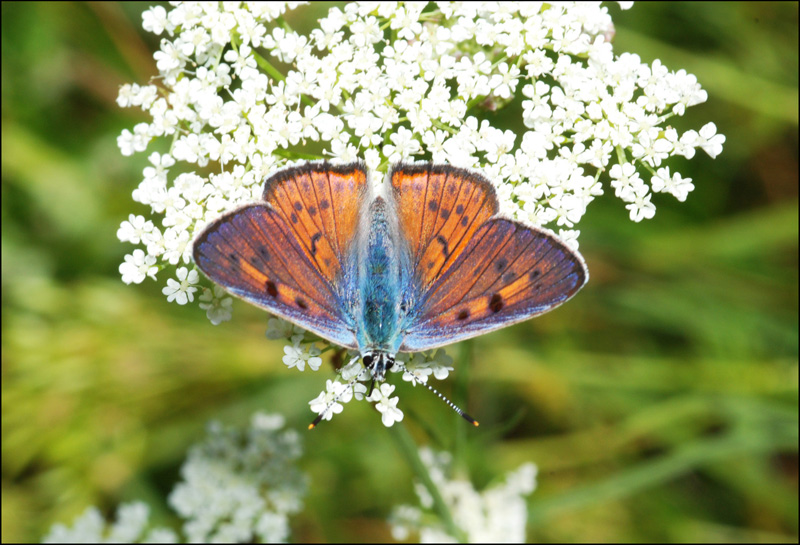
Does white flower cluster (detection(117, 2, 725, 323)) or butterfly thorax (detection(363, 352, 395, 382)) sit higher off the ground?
white flower cluster (detection(117, 2, 725, 323))

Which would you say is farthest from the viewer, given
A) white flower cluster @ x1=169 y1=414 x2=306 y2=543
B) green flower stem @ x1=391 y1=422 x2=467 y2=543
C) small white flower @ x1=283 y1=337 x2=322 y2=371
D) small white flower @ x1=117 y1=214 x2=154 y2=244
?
white flower cluster @ x1=169 y1=414 x2=306 y2=543

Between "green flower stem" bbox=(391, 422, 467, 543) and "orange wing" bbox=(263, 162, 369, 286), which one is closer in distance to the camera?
"orange wing" bbox=(263, 162, 369, 286)

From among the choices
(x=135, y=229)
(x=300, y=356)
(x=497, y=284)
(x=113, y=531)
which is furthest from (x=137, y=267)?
(x=113, y=531)

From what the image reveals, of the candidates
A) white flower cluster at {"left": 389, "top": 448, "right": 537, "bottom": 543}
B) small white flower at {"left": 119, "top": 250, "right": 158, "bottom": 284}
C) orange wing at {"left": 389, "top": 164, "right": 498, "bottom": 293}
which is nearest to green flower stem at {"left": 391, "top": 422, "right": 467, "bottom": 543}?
white flower cluster at {"left": 389, "top": 448, "right": 537, "bottom": 543}

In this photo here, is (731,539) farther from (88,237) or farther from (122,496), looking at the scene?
(88,237)

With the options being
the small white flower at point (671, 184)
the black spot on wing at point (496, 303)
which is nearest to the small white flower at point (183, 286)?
the black spot on wing at point (496, 303)

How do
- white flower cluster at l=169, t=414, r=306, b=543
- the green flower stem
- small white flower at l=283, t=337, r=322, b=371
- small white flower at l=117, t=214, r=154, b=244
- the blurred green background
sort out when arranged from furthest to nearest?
the blurred green background < white flower cluster at l=169, t=414, r=306, b=543 < the green flower stem < small white flower at l=117, t=214, r=154, b=244 < small white flower at l=283, t=337, r=322, b=371

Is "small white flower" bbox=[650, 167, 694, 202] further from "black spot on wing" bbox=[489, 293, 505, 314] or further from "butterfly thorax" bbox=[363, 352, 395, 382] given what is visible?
"butterfly thorax" bbox=[363, 352, 395, 382]

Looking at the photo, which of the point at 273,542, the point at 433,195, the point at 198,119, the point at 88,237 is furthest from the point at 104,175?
the point at 433,195
